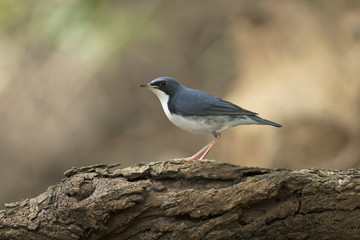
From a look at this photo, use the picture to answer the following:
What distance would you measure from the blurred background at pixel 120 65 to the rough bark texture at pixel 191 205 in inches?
167

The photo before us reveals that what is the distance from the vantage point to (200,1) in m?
9.30

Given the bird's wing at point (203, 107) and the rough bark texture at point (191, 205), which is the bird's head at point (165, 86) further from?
the rough bark texture at point (191, 205)

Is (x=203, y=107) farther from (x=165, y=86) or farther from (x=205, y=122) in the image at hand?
(x=165, y=86)

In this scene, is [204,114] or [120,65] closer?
[204,114]

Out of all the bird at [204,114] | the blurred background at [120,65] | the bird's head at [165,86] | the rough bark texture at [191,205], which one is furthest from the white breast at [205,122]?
the blurred background at [120,65]

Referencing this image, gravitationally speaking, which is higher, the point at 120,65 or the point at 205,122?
the point at 120,65

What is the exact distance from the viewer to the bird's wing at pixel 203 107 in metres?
4.29

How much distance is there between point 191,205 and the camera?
10.9 feet

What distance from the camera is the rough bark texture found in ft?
10.8

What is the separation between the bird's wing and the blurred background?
11.1 feet

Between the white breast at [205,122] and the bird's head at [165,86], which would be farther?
the bird's head at [165,86]

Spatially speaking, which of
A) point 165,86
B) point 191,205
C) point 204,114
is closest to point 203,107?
point 204,114

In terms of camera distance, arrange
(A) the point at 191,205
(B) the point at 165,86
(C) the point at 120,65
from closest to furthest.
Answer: (A) the point at 191,205, (B) the point at 165,86, (C) the point at 120,65

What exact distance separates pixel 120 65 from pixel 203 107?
5.15 m
